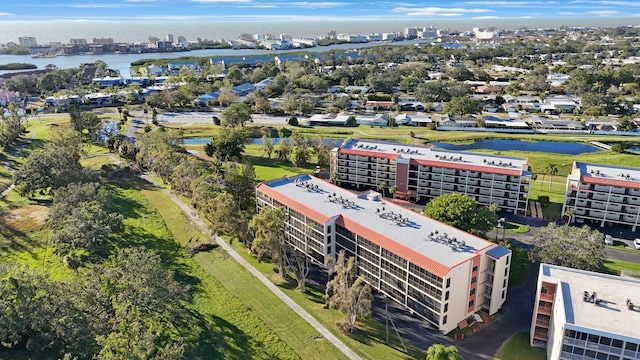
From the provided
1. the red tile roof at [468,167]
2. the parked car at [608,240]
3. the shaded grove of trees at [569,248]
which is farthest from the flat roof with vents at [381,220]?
the parked car at [608,240]

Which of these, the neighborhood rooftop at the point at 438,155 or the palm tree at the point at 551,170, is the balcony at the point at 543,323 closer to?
the neighborhood rooftop at the point at 438,155

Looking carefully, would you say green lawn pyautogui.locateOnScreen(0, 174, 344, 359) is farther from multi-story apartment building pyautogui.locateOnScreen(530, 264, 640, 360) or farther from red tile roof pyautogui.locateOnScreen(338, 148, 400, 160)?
red tile roof pyautogui.locateOnScreen(338, 148, 400, 160)

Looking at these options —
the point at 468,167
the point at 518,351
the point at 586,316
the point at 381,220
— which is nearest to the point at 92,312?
the point at 381,220

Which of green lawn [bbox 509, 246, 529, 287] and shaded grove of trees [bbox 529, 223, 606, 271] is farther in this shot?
green lawn [bbox 509, 246, 529, 287]

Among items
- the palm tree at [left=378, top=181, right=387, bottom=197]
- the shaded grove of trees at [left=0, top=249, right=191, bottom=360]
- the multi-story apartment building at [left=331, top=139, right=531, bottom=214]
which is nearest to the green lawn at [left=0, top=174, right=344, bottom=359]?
the shaded grove of trees at [left=0, top=249, right=191, bottom=360]

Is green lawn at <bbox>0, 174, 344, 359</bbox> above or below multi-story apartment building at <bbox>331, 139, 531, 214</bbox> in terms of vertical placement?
below

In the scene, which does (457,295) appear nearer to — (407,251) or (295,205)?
(407,251)
